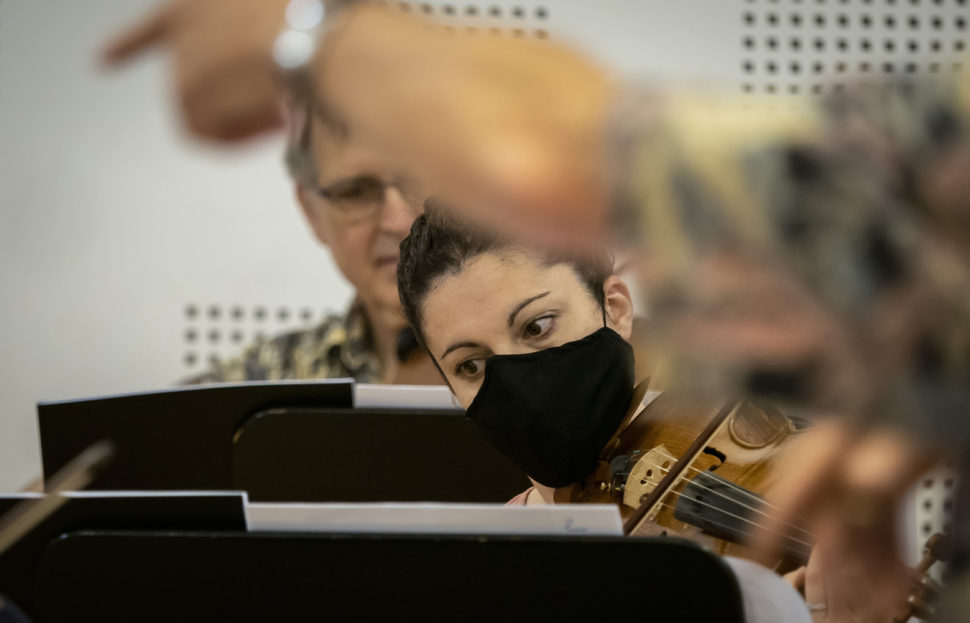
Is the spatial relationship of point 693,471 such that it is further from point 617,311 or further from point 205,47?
point 205,47

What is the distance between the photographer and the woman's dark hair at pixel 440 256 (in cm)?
75

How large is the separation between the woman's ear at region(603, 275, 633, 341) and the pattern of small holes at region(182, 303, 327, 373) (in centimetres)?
108

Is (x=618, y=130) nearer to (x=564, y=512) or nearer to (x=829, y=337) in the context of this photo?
(x=829, y=337)

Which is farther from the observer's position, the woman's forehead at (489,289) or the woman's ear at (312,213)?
the woman's ear at (312,213)

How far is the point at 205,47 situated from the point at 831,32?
4.62 ft

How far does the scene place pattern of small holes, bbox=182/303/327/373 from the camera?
1791 mm

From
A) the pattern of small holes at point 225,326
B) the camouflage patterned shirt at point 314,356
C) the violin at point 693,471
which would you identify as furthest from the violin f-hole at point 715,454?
the pattern of small holes at point 225,326

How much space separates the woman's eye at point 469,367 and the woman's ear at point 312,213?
0.80m

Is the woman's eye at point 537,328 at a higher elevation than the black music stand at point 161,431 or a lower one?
higher

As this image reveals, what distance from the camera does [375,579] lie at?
2.03ft

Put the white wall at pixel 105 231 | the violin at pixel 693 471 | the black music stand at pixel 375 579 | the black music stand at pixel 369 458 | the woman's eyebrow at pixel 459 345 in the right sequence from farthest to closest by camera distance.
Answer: the white wall at pixel 105 231 → the black music stand at pixel 369 458 → the woman's eyebrow at pixel 459 345 → the violin at pixel 693 471 → the black music stand at pixel 375 579

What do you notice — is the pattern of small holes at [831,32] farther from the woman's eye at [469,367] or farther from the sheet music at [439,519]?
the sheet music at [439,519]

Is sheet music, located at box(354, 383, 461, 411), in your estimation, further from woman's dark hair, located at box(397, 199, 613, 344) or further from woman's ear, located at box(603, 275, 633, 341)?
woman's ear, located at box(603, 275, 633, 341)

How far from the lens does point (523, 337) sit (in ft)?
2.56
